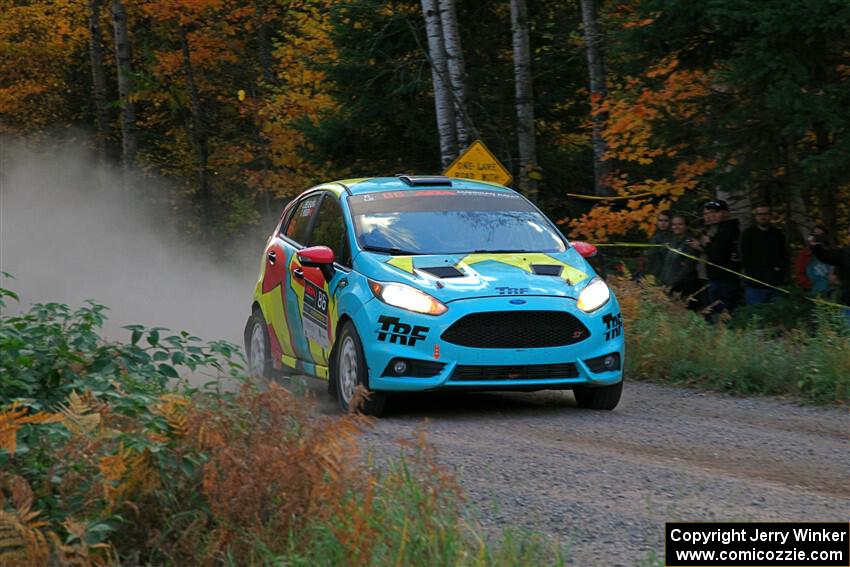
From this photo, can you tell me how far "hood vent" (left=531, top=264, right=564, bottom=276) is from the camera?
10.7 metres

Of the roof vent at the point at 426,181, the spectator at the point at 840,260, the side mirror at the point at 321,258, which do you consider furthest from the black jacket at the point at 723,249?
the side mirror at the point at 321,258

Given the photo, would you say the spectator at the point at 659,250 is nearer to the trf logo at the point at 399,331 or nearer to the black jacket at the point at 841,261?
the black jacket at the point at 841,261

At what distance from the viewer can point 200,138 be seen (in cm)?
4162

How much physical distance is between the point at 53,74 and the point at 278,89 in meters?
14.8

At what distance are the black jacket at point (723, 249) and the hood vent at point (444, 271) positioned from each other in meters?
6.54

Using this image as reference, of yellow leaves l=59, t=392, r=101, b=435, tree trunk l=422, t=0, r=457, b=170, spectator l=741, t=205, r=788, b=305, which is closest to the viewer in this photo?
yellow leaves l=59, t=392, r=101, b=435

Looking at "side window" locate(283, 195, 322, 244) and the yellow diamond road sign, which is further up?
"side window" locate(283, 195, 322, 244)

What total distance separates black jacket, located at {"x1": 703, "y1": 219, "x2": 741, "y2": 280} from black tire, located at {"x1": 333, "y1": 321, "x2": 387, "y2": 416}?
6795 millimetres

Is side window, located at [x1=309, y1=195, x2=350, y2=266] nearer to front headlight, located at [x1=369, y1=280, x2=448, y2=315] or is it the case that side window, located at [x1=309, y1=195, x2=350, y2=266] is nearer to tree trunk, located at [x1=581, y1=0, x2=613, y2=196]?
front headlight, located at [x1=369, y1=280, x2=448, y2=315]

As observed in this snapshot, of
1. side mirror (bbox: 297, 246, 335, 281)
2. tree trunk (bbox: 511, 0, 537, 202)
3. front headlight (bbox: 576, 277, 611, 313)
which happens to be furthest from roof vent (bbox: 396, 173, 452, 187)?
tree trunk (bbox: 511, 0, 537, 202)

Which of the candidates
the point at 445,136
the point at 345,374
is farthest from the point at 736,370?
the point at 445,136

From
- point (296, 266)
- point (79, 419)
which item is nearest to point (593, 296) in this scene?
point (296, 266)

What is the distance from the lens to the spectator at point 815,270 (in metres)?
15.6

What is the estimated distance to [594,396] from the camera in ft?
35.6
